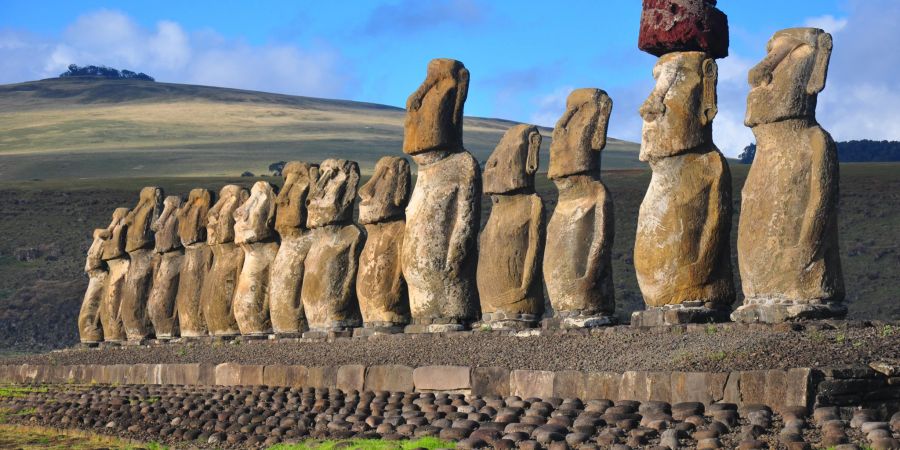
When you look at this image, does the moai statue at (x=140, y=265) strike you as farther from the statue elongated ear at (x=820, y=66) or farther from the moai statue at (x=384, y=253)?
the statue elongated ear at (x=820, y=66)

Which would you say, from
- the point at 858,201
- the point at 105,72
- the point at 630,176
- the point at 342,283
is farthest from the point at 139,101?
the point at 342,283

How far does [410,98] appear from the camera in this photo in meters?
18.6

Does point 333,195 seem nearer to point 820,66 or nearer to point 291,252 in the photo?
point 291,252

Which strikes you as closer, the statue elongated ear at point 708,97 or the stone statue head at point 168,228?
the statue elongated ear at point 708,97

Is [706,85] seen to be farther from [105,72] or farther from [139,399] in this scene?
[105,72]

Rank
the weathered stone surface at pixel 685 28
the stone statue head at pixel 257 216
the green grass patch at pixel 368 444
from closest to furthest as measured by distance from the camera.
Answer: the green grass patch at pixel 368 444, the weathered stone surface at pixel 685 28, the stone statue head at pixel 257 216

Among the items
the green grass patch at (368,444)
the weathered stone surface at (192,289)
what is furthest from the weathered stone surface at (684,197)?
the weathered stone surface at (192,289)

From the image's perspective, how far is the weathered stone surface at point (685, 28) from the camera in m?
15.1

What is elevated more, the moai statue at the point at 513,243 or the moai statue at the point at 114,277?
the moai statue at the point at 513,243

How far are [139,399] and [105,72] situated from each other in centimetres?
14468

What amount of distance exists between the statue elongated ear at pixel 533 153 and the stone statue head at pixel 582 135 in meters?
0.57

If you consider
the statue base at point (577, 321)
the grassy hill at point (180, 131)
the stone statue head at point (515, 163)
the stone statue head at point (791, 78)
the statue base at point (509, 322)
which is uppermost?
the grassy hill at point (180, 131)

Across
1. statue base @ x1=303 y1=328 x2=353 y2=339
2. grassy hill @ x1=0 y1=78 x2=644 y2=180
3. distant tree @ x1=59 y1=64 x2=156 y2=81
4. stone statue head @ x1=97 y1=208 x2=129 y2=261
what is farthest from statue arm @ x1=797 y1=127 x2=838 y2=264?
distant tree @ x1=59 y1=64 x2=156 y2=81

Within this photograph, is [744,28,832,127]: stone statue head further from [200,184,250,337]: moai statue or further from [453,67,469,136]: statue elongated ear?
[200,184,250,337]: moai statue
